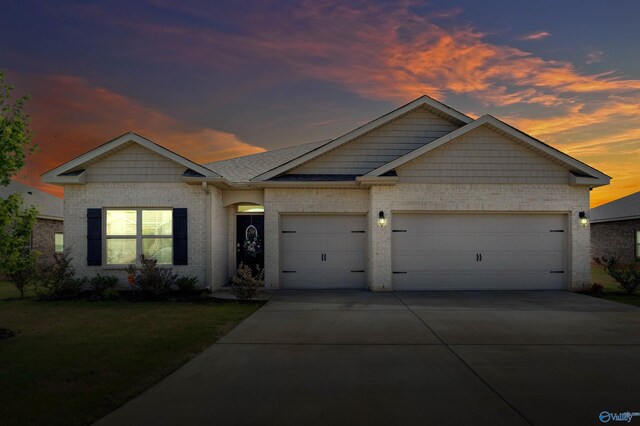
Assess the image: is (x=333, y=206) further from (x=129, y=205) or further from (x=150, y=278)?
(x=129, y=205)

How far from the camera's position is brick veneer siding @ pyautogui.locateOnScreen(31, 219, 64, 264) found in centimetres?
2033

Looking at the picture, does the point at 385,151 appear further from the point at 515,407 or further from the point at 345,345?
the point at 515,407

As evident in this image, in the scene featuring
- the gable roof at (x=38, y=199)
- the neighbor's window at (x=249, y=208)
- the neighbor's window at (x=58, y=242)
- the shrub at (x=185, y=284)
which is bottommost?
the shrub at (x=185, y=284)

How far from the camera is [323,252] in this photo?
1405cm

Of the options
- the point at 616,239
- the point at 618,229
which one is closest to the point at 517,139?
the point at 618,229

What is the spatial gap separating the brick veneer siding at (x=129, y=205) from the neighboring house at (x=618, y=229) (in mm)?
20434

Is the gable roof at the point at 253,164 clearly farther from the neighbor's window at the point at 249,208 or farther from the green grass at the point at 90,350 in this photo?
the green grass at the point at 90,350

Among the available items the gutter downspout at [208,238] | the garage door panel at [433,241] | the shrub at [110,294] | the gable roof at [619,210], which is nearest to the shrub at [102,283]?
the shrub at [110,294]

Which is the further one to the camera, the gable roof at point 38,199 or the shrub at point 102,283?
the gable roof at point 38,199

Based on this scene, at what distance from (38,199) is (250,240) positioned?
14811 mm

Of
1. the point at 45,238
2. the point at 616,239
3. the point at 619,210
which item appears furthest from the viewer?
the point at 616,239

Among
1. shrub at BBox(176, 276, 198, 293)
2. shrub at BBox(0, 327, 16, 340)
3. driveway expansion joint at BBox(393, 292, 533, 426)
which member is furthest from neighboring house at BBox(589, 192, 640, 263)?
shrub at BBox(0, 327, 16, 340)

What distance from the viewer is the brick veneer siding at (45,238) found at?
20.3 m

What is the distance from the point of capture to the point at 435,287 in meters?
13.5
